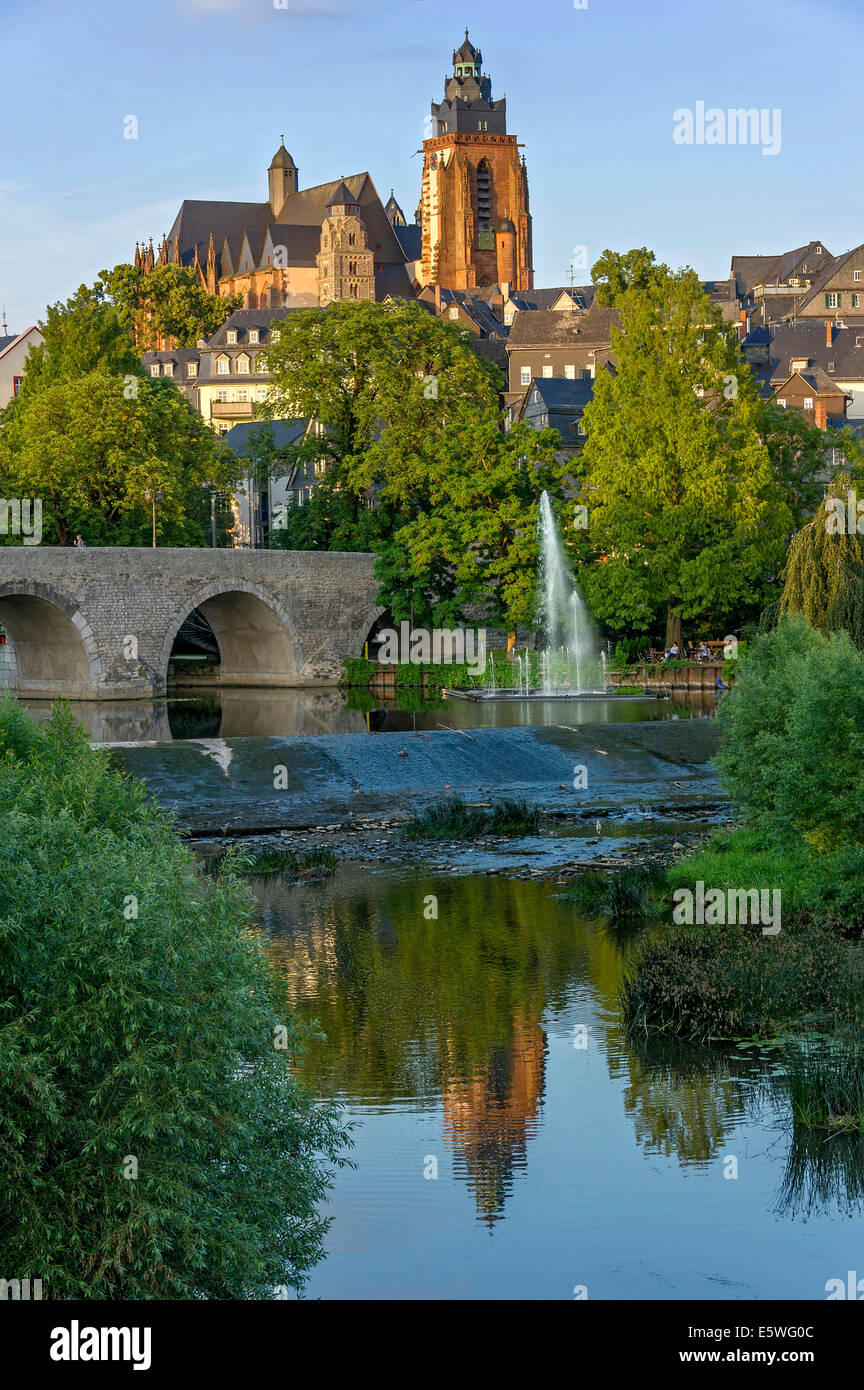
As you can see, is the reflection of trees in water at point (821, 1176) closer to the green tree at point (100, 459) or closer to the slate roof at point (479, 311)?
the green tree at point (100, 459)

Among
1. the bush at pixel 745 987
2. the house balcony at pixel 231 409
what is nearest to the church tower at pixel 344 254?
the house balcony at pixel 231 409

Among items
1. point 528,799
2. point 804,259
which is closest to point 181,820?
point 528,799

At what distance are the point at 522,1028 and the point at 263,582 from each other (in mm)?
37306

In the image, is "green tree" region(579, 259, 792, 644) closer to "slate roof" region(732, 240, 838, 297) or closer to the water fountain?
the water fountain

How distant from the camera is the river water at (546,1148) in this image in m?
9.98

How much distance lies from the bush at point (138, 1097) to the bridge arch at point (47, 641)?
3726 centimetres

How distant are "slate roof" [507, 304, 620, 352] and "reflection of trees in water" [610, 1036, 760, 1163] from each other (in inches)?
3177

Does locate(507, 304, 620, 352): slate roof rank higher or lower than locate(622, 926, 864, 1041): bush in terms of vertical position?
higher

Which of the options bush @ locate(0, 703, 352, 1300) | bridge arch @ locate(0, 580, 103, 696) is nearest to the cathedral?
bridge arch @ locate(0, 580, 103, 696)

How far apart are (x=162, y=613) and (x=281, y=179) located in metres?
97.5

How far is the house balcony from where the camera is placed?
116 m
